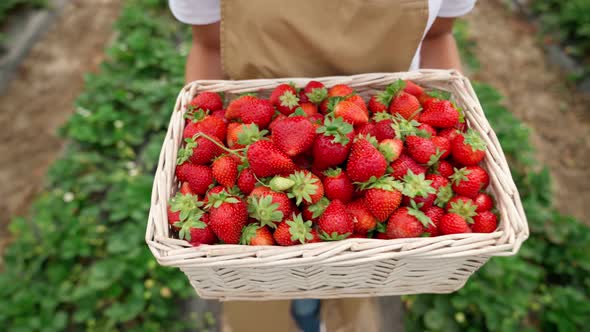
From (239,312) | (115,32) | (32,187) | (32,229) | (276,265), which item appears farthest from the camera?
(115,32)

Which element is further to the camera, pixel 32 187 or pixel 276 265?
pixel 32 187

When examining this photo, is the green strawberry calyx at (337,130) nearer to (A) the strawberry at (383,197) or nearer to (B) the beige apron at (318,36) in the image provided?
(A) the strawberry at (383,197)

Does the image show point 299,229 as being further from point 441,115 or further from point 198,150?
point 441,115

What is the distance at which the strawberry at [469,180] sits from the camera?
38.6 inches

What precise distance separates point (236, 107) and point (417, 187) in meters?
0.55

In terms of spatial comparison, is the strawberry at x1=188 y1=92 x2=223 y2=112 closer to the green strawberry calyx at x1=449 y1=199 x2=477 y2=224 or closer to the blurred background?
the green strawberry calyx at x1=449 y1=199 x2=477 y2=224

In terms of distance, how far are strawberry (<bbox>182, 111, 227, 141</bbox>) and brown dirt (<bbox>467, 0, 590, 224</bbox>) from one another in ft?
7.68

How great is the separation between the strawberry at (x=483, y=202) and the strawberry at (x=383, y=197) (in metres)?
0.20

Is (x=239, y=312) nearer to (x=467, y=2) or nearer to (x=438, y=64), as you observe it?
(x=438, y=64)

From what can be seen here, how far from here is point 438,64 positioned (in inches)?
59.0

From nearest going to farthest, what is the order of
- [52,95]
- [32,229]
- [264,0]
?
[264,0]
[32,229]
[52,95]

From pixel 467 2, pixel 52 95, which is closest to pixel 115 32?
pixel 52 95

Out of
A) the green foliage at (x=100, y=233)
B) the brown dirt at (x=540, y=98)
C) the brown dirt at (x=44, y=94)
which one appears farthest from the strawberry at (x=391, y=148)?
the brown dirt at (x=44, y=94)

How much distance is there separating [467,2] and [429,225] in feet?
2.64
